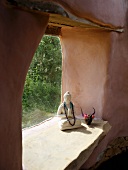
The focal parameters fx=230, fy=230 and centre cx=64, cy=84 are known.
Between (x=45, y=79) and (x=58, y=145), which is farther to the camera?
(x=45, y=79)

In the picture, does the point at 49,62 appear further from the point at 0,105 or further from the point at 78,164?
the point at 0,105

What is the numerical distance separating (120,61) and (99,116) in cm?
107

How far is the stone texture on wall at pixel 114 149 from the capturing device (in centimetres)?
419

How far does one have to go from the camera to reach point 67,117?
366 cm

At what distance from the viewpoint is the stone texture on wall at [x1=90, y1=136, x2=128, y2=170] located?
13.8ft

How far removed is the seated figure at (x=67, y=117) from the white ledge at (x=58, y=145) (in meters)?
0.08

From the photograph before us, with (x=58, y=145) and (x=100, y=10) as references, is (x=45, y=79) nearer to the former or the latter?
(x=100, y=10)

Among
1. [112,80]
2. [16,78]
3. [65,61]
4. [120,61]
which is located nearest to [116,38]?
[120,61]

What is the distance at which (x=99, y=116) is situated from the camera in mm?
4047

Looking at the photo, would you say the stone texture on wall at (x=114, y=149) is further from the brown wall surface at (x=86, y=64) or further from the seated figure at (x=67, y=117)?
the seated figure at (x=67, y=117)

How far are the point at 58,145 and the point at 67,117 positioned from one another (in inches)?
28.6

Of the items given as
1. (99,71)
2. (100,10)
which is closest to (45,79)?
(99,71)

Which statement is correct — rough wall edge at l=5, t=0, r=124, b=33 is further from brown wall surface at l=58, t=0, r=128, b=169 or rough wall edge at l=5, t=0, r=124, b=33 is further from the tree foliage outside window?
the tree foliage outside window

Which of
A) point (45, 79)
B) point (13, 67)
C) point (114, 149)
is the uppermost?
point (13, 67)
